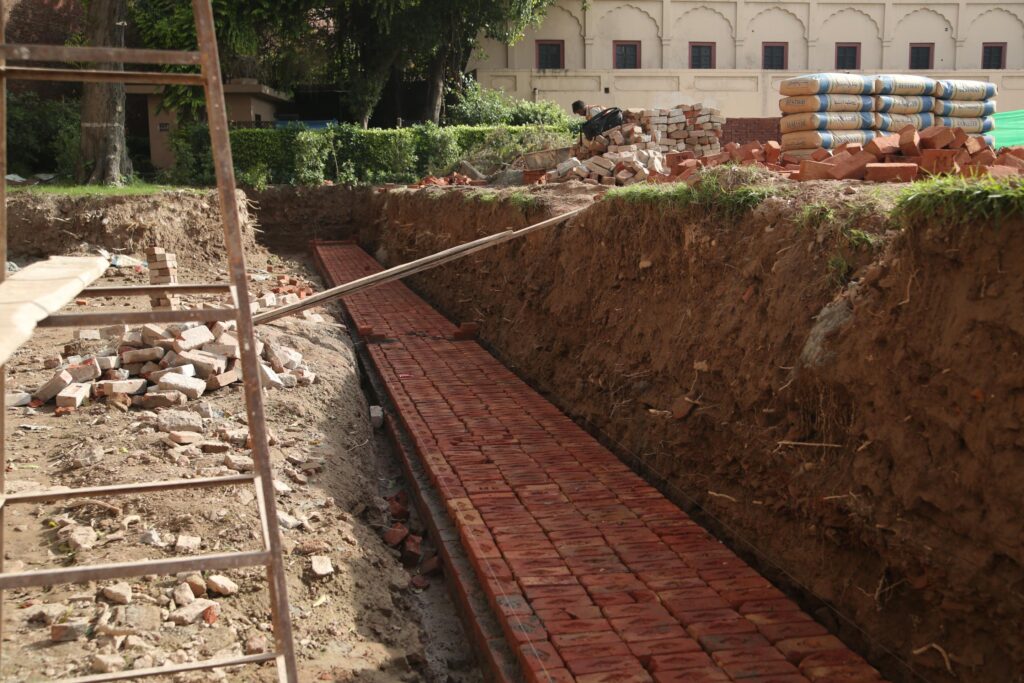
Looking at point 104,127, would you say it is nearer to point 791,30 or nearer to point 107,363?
point 107,363

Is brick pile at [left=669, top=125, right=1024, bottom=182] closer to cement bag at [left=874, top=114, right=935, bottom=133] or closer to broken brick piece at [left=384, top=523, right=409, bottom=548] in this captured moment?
cement bag at [left=874, top=114, right=935, bottom=133]

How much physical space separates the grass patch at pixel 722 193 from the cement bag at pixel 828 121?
14.1 feet

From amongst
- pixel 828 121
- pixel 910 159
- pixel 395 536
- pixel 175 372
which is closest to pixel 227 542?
pixel 395 536

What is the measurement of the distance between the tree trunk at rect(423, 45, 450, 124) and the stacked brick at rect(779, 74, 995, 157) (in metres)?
17.7

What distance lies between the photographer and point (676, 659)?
12.5 feet

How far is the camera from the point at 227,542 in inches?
189

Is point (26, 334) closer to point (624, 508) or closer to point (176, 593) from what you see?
point (176, 593)

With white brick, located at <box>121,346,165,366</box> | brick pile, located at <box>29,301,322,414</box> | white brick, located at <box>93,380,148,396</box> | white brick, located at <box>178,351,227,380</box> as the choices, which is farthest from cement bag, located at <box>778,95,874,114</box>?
white brick, located at <box>93,380,148,396</box>

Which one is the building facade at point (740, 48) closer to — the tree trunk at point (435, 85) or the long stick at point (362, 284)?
the tree trunk at point (435, 85)

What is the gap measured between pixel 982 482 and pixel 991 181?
1250mm

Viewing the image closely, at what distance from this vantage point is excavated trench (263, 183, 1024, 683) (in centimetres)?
342

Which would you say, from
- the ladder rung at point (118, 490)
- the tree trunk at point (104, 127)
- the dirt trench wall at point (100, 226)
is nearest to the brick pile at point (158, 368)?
the ladder rung at point (118, 490)

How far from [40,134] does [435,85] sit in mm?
11114

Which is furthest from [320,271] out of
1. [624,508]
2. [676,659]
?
[676,659]
